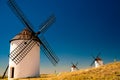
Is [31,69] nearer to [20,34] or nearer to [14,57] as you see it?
[14,57]

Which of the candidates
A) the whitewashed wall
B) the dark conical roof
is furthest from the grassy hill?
the dark conical roof

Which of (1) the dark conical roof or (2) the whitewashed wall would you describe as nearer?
(2) the whitewashed wall

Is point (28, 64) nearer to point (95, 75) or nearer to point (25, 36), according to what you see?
point (25, 36)

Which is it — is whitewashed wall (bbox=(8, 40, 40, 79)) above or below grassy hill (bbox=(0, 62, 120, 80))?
above

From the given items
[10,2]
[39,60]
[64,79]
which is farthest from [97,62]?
[64,79]

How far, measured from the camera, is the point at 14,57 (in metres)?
27.9

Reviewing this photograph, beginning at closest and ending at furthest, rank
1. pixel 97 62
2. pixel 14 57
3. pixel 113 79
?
pixel 113 79 < pixel 14 57 < pixel 97 62

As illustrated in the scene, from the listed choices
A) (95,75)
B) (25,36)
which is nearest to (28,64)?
(25,36)

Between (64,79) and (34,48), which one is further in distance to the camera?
(34,48)

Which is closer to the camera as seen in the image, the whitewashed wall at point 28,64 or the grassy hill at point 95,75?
the grassy hill at point 95,75

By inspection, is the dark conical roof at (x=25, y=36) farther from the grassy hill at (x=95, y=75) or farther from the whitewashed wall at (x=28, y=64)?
the grassy hill at (x=95, y=75)

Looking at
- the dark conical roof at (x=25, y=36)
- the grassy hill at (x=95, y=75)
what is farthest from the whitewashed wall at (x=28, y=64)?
the grassy hill at (x=95, y=75)

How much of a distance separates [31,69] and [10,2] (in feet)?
35.8

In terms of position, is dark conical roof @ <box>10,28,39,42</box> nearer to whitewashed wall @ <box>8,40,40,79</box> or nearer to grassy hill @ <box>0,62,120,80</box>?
whitewashed wall @ <box>8,40,40,79</box>
